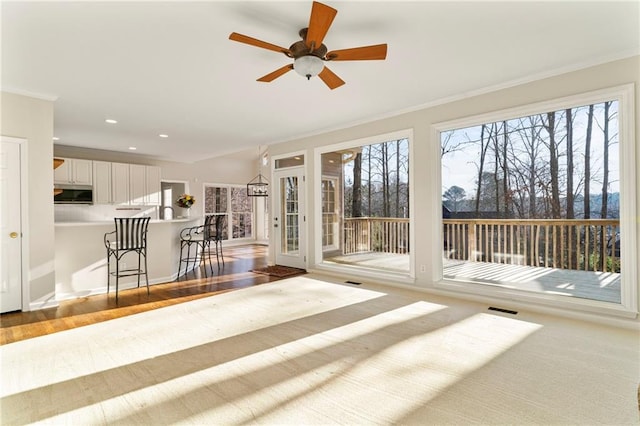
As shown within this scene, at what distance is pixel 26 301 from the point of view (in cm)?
371

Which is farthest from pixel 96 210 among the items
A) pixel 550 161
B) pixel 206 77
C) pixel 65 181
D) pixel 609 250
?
pixel 609 250

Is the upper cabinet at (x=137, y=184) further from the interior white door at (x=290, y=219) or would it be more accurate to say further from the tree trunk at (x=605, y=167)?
the tree trunk at (x=605, y=167)

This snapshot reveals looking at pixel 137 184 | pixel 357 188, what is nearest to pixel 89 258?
pixel 137 184

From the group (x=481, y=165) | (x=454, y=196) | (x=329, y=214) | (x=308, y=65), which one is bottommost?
(x=329, y=214)

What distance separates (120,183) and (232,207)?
359cm

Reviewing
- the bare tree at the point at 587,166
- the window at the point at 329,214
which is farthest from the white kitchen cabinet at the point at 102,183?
the bare tree at the point at 587,166

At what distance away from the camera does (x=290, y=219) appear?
651cm

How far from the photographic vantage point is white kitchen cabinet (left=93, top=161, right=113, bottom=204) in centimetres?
710

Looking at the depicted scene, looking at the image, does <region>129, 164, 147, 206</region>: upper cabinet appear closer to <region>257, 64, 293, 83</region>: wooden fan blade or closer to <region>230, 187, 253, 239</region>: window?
<region>230, 187, 253, 239</region>: window

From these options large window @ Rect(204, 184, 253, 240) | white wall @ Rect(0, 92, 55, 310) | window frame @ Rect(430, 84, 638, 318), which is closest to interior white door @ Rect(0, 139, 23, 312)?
white wall @ Rect(0, 92, 55, 310)

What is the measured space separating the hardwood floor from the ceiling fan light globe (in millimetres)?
3171

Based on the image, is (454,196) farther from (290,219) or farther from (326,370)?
(326,370)

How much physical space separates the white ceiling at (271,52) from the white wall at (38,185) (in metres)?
0.21

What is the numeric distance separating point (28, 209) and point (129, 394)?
3025mm
